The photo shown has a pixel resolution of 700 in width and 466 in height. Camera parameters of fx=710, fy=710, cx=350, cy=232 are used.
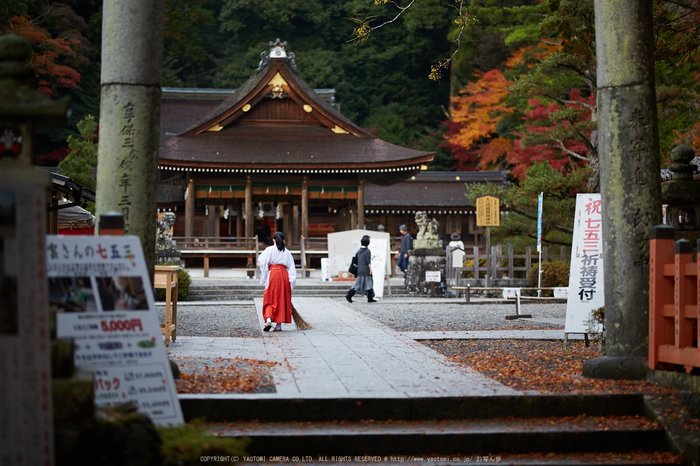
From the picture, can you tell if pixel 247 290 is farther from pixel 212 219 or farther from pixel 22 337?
pixel 22 337

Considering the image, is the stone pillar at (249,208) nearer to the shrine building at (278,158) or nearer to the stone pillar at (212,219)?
the shrine building at (278,158)

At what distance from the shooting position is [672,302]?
18.9ft

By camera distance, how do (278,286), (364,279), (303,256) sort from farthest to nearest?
1. (303,256)
2. (364,279)
3. (278,286)

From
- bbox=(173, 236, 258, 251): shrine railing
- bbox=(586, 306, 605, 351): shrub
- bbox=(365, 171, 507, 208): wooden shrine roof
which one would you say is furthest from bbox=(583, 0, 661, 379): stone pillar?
bbox=(365, 171, 507, 208): wooden shrine roof

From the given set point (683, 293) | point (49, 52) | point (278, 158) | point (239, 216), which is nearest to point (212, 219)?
point (239, 216)

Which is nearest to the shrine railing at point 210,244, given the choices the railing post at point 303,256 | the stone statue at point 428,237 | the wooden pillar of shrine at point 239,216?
the railing post at point 303,256

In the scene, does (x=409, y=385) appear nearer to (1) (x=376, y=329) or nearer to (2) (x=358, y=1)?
(1) (x=376, y=329)

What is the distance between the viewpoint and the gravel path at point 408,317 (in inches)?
442

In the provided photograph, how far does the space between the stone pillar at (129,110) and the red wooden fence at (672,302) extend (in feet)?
13.8

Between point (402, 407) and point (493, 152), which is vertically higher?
point (493, 152)

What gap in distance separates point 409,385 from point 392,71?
Answer: 3958cm

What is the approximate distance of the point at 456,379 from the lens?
619 cm

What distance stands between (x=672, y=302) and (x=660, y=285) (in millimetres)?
177

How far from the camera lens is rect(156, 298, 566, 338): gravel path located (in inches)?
442
